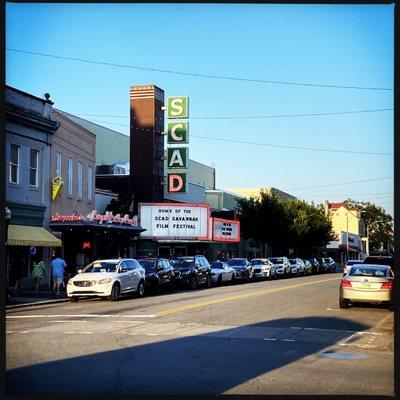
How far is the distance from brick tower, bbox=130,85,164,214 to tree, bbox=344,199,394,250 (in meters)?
65.8

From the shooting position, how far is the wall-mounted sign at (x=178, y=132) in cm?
4527

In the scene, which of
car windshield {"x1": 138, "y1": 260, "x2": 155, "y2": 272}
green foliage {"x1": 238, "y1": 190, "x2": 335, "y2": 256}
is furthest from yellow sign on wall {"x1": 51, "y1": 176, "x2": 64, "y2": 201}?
green foliage {"x1": 238, "y1": 190, "x2": 335, "y2": 256}

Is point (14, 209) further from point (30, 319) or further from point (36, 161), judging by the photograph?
point (30, 319)

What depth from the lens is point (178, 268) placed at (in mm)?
32031

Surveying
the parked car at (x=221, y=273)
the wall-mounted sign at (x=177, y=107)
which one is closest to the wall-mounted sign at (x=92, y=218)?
the parked car at (x=221, y=273)

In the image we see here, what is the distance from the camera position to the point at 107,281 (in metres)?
23.7

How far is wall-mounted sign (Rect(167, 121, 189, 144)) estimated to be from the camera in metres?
45.3

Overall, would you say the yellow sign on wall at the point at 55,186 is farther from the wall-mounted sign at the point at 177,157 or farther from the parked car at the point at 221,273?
the wall-mounted sign at the point at 177,157

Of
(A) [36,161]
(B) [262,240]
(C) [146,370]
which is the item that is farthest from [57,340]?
(B) [262,240]

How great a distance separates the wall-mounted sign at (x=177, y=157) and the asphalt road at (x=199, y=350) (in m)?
25.2

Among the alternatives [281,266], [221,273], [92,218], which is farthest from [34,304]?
[281,266]

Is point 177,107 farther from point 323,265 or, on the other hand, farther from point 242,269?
point 323,265

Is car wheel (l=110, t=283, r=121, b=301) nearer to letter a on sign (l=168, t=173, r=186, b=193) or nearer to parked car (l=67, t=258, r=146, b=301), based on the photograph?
parked car (l=67, t=258, r=146, b=301)

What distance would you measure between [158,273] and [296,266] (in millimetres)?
26015
